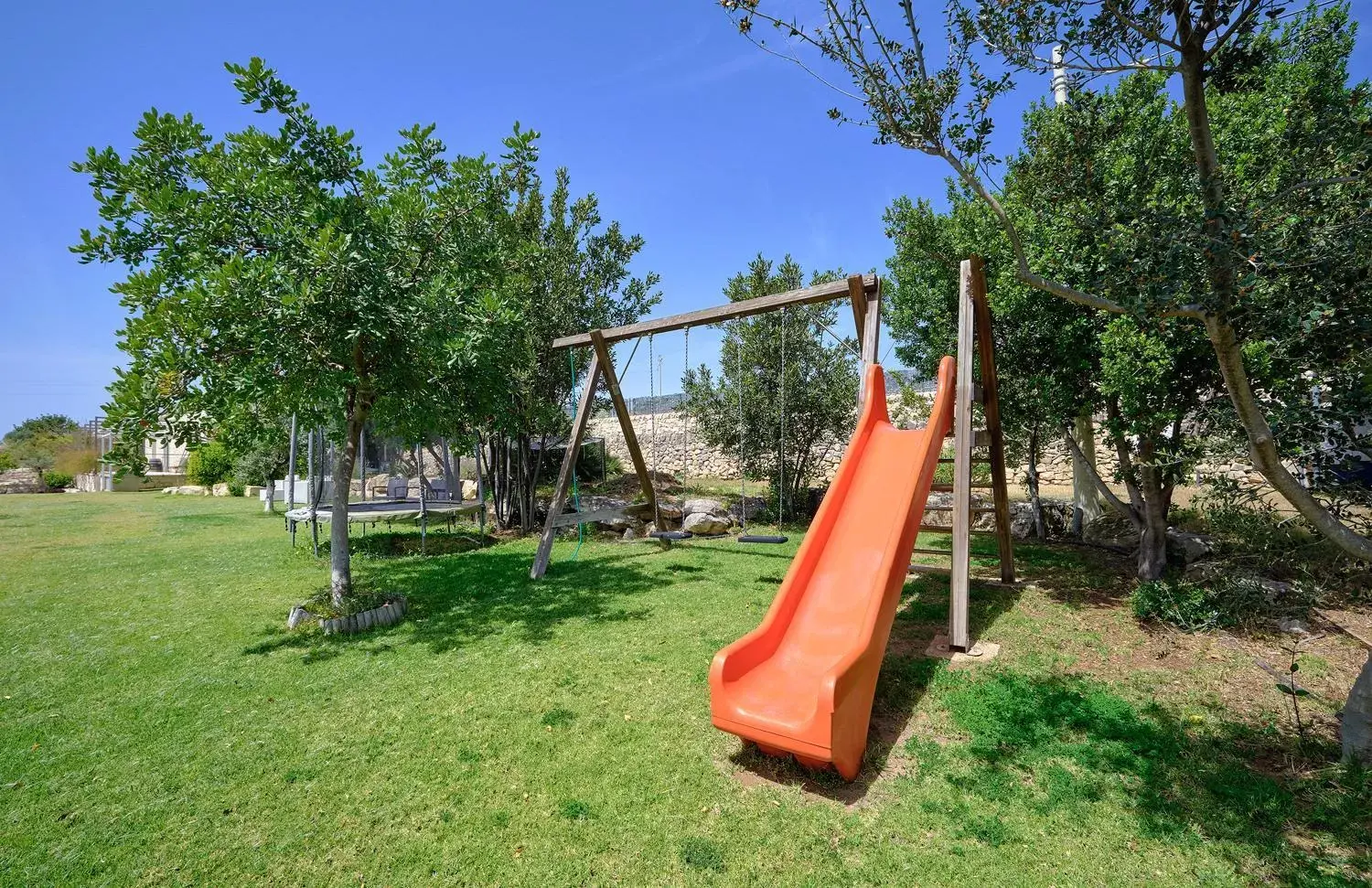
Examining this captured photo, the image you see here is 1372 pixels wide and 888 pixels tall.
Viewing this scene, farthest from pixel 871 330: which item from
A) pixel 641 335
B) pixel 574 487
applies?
pixel 574 487

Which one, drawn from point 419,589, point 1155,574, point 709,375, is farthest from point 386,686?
point 709,375

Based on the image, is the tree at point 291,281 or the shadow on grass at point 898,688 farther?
the tree at point 291,281

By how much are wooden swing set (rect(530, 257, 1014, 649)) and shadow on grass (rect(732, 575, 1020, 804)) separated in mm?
369

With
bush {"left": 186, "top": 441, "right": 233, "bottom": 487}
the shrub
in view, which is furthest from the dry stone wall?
the shrub

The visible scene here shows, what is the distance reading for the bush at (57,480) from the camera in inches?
984

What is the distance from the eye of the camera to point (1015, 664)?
5094mm

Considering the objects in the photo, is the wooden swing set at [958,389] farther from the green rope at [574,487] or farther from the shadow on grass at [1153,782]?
the shadow on grass at [1153,782]

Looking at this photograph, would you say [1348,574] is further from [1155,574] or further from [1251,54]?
[1155,574]

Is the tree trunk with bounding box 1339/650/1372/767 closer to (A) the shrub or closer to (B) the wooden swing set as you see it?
(B) the wooden swing set

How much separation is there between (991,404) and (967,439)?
1.29m

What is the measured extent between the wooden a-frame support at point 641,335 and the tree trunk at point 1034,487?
4.65 metres

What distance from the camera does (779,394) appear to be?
12.8m

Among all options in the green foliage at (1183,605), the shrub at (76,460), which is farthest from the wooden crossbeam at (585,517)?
the shrub at (76,460)

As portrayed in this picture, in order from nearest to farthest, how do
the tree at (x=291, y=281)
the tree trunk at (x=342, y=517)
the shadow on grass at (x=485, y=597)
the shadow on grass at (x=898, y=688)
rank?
the shadow on grass at (x=898, y=688) < the tree at (x=291, y=281) < the shadow on grass at (x=485, y=597) < the tree trunk at (x=342, y=517)
